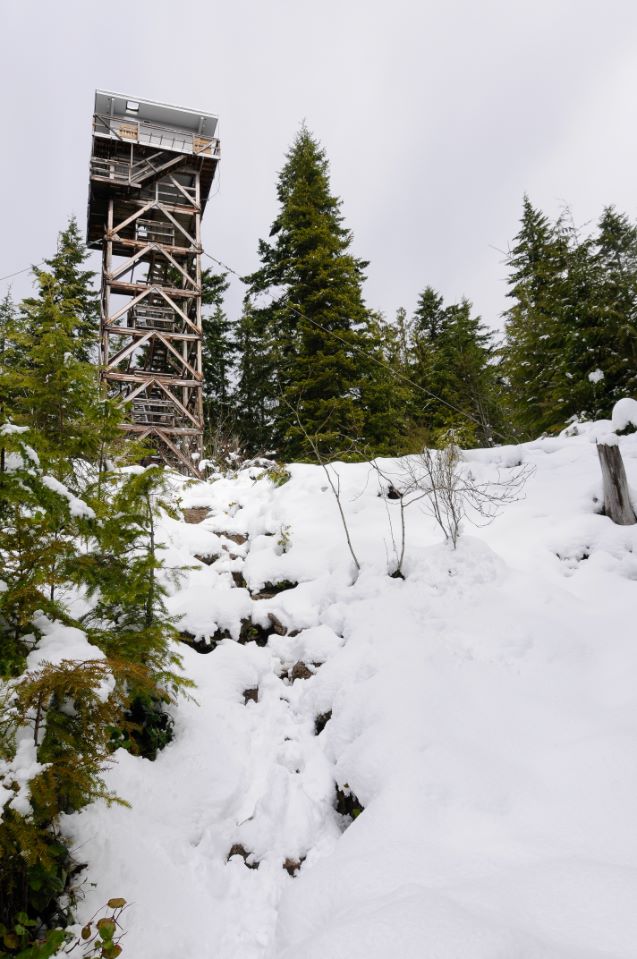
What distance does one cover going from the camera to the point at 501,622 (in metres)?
4.38

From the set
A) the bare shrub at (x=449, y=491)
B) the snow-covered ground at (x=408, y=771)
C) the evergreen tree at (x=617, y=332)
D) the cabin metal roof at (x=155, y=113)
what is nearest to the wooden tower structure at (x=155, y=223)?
the cabin metal roof at (x=155, y=113)

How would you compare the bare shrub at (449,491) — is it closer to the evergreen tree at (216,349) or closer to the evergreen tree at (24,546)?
the evergreen tree at (24,546)

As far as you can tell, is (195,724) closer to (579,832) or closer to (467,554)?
(579,832)

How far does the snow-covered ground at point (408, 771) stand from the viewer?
200 centimetres

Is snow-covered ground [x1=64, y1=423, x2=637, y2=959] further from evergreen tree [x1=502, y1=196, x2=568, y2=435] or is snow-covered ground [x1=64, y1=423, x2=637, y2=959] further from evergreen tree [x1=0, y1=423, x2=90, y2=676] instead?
evergreen tree [x1=502, y1=196, x2=568, y2=435]

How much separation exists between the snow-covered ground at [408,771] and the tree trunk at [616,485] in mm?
307

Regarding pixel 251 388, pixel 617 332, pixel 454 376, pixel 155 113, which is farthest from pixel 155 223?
pixel 617 332

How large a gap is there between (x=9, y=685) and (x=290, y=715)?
276 centimetres

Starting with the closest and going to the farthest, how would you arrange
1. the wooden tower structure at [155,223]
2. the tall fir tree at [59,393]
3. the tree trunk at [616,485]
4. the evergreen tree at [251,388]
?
the tall fir tree at [59,393]
the tree trunk at [616,485]
the wooden tower structure at [155,223]
the evergreen tree at [251,388]

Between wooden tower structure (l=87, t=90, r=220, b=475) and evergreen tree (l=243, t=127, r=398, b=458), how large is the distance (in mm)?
2972

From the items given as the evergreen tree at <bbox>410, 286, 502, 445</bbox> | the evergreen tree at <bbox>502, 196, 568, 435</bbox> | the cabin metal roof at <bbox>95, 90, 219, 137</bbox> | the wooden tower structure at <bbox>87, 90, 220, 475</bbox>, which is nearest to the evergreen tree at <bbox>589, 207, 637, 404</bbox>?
the evergreen tree at <bbox>502, 196, 568, 435</bbox>

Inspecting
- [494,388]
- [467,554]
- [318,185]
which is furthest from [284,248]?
[467,554]

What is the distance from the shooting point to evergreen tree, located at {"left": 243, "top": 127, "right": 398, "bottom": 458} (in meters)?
12.1

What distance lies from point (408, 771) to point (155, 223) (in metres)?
18.3
